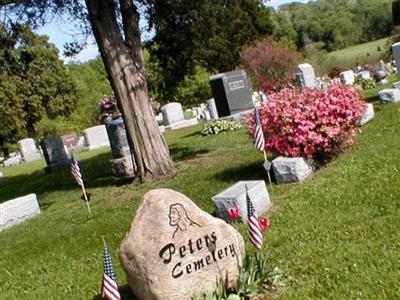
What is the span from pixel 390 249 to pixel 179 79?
41.9 m

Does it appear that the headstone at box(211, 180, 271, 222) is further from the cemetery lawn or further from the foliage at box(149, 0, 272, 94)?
the foliage at box(149, 0, 272, 94)

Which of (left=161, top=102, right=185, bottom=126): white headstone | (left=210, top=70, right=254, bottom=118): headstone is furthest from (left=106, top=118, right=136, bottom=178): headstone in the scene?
(left=161, top=102, right=185, bottom=126): white headstone

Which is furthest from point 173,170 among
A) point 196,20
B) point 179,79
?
point 179,79

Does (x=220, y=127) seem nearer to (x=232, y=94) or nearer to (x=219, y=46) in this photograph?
(x=232, y=94)

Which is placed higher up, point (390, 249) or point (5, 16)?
point (5, 16)

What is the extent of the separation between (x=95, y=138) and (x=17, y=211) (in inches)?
812

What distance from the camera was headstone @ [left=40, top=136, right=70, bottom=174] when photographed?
844 inches

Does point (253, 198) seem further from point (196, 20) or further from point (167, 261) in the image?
point (196, 20)

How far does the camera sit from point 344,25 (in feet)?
285

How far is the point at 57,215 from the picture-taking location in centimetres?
1156

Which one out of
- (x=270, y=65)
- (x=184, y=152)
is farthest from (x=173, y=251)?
(x=270, y=65)

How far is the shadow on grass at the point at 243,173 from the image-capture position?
32.0 feet

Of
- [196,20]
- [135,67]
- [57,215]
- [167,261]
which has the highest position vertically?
Result: [196,20]

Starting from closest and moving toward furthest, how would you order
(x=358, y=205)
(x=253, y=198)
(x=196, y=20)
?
(x=358, y=205), (x=253, y=198), (x=196, y=20)
